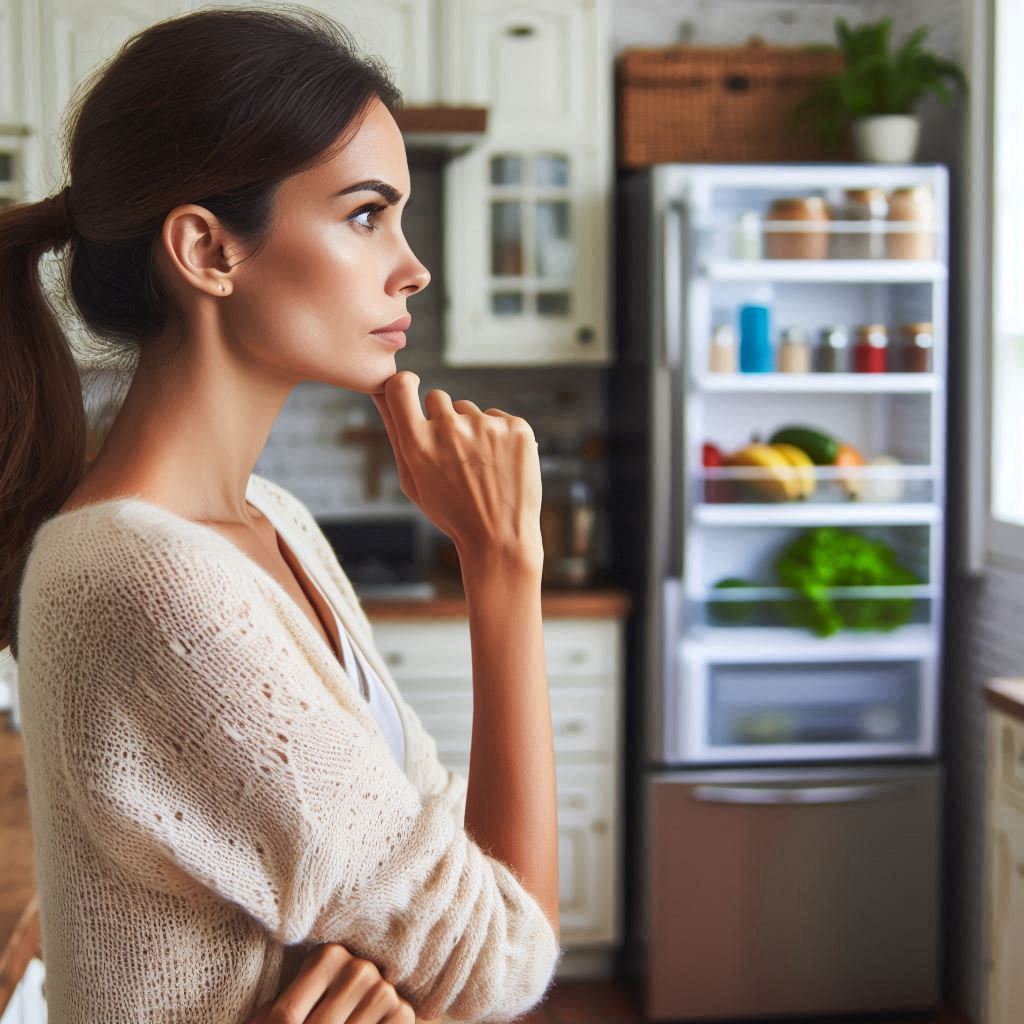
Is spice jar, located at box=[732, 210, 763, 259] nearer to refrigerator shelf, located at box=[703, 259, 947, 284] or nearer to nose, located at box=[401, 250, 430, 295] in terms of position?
refrigerator shelf, located at box=[703, 259, 947, 284]

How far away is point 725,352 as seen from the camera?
2963 mm

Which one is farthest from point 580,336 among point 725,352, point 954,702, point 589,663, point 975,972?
point 975,972

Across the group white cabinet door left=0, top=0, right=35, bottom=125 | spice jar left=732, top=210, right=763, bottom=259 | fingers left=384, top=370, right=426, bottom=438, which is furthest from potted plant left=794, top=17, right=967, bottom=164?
fingers left=384, top=370, right=426, bottom=438

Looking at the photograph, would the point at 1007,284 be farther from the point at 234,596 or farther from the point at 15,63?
the point at 234,596

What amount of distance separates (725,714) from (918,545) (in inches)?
24.3

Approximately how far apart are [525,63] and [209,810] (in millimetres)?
2676

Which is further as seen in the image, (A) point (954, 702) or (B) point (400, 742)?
(A) point (954, 702)

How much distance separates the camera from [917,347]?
9.70ft

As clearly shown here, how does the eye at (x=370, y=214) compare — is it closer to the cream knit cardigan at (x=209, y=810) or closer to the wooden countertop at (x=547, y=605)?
the cream knit cardigan at (x=209, y=810)

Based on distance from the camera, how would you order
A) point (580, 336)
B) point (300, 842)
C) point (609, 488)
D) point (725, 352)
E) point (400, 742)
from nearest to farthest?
1. point (300, 842)
2. point (400, 742)
3. point (725, 352)
4. point (580, 336)
5. point (609, 488)

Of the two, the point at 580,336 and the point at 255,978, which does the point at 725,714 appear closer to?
the point at 580,336

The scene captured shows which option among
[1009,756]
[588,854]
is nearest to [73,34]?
[588,854]

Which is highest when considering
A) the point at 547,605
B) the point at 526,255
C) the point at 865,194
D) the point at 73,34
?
the point at 73,34

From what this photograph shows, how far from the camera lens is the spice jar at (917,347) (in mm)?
2941
